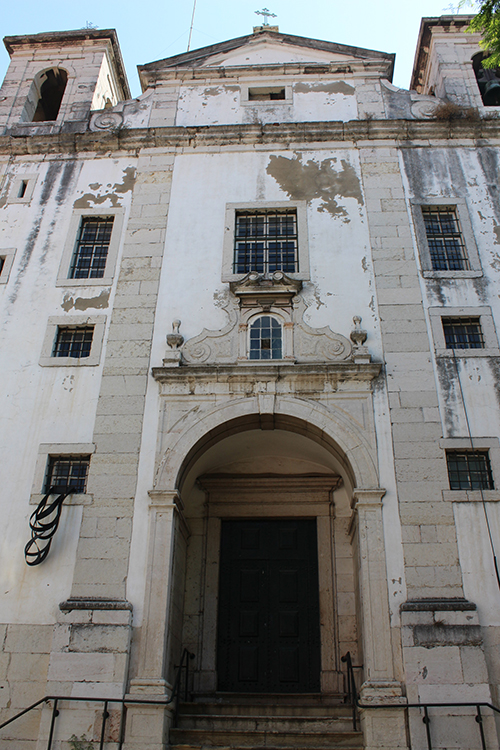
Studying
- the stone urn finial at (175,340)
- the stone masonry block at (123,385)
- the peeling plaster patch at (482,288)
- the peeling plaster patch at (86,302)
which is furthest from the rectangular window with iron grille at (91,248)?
the peeling plaster patch at (482,288)

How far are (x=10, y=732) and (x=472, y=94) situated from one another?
15829 millimetres

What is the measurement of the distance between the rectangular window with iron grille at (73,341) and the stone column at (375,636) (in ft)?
18.8

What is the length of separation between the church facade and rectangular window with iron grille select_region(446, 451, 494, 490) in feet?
0.11

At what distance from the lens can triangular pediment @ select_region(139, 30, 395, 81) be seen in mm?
15539

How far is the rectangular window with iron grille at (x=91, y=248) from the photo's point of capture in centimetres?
1278

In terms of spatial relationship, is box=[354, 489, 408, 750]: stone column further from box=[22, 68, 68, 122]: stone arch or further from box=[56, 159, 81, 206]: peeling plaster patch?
box=[22, 68, 68, 122]: stone arch

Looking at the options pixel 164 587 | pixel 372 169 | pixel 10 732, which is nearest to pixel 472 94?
pixel 372 169

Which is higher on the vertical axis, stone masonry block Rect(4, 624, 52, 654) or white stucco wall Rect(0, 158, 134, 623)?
white stucco wall Rect(0, 158, 134, 623)

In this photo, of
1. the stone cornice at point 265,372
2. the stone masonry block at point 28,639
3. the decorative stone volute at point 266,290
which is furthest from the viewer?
the decorative stone volute at point 266,290

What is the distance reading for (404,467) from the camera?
10039 mm

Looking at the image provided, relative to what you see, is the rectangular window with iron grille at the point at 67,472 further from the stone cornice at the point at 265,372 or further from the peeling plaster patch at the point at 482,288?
the peeling plaster patch at the point at 482,288

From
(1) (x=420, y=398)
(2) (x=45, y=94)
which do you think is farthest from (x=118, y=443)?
(2) (x=45, y=94)

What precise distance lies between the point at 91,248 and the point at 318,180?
5139mm

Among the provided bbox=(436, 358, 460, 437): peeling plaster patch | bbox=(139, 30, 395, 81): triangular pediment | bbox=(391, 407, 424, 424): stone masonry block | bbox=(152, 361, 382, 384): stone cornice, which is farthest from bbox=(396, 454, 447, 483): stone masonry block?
bbox=(139, 30, 395, 81): triangular pediment
